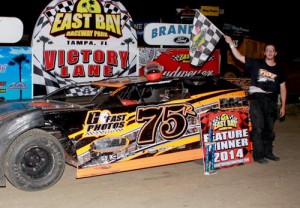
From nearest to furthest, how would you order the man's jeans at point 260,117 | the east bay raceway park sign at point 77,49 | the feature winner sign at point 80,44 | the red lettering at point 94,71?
1. the man's jeans at point 260,117
2. the east bay raceway park sign at point 77,49
3. the feature winner sign at point 80,44
4. the red lettering at point 94,71

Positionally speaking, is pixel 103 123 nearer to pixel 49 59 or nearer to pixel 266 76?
pixel 266 76

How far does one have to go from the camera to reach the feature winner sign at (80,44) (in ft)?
34.3

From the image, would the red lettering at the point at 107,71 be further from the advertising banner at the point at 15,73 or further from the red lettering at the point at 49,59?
the advertising banner at the point at 15,73

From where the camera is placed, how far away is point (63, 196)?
514 cm

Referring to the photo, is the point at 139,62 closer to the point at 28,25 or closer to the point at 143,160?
the point at 143,160

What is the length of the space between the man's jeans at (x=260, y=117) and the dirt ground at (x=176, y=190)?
0.28 m

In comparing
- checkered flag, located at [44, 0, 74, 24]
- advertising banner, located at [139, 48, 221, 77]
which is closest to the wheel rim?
checkered flag, located at [44, 0, 74, 24]

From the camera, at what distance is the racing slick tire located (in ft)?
16.6

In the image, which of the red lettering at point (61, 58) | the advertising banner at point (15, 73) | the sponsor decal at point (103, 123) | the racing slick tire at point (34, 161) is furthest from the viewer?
the red lettering at point (61, 58)

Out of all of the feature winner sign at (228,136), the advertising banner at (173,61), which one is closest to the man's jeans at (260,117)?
the feature winner sign at (228,136)

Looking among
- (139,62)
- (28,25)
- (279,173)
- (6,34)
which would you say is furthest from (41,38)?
(28,25)

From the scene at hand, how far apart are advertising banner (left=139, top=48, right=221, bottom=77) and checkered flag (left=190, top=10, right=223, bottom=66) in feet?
15.5

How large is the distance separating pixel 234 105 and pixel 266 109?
55 centimetres

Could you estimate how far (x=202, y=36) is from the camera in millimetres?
7012
